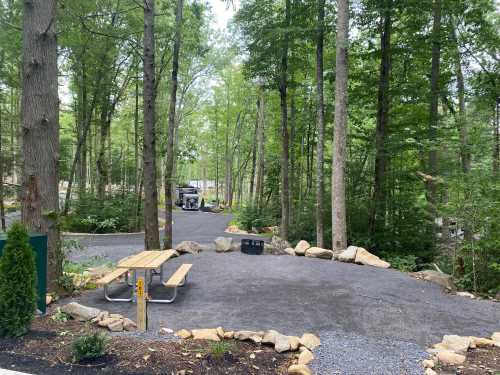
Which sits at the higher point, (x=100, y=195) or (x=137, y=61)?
(x=137, y=61)

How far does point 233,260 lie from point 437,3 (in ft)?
27.3

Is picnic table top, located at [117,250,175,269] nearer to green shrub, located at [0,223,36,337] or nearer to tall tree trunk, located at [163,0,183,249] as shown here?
green shrub, located at [0,223,36,337]

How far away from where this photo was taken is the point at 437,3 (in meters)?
9.16

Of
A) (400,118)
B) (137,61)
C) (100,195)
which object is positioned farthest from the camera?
(100,195)

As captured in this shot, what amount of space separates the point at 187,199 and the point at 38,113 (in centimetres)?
2222

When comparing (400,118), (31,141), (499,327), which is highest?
(400,118)

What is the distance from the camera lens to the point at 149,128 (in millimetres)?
6988

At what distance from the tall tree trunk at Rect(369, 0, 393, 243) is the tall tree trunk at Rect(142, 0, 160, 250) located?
18.7 ft

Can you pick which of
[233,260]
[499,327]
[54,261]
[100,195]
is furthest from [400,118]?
[100,195]

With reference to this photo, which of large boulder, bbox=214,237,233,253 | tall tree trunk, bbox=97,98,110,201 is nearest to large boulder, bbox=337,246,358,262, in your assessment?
large boulder, bbox=214,237,233,253

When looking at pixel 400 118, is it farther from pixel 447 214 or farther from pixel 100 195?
pixel 100 195

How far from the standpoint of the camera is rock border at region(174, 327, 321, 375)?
10.4 ft

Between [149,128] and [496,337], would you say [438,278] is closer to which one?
[496,337]

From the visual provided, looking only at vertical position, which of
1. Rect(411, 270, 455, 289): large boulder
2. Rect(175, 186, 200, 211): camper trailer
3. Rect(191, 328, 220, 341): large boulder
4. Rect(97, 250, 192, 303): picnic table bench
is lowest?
Rect(411, 270, 455, 289): large boulder
